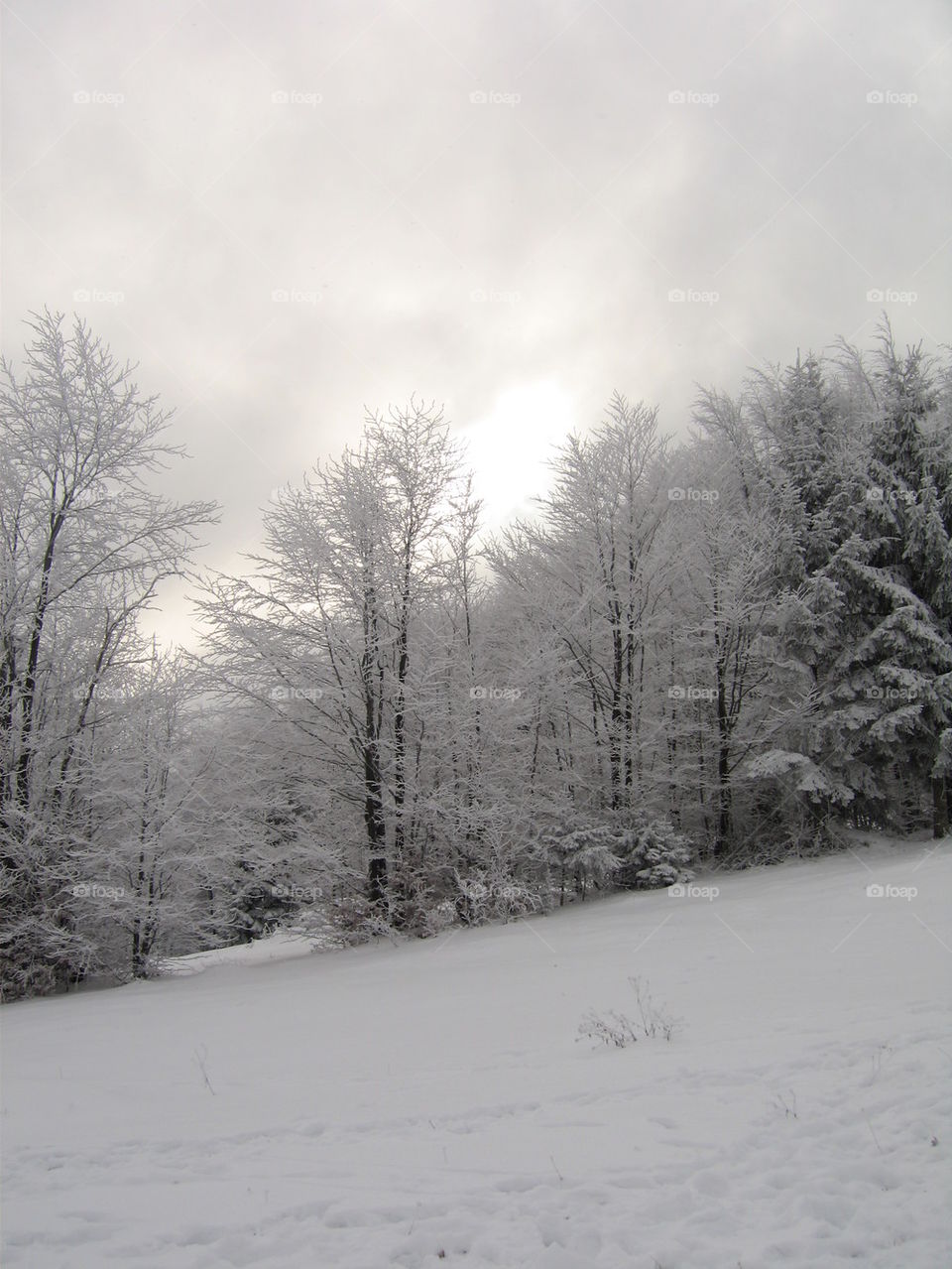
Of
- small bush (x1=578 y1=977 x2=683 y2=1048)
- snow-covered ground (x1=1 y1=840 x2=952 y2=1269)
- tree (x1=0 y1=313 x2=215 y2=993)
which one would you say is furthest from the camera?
tree (x1=0 y1=313 x2=215 y2=993)

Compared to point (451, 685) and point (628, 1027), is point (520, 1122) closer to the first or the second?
point (628, 1027)

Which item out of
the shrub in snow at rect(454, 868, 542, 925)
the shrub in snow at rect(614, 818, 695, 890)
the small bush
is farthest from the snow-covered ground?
the shrub in snow at rect(614, 818, 695, 890)

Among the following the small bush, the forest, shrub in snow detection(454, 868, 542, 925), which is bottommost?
shrub in snow detection(454, 868, 542, 925)

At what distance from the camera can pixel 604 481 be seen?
2070cm

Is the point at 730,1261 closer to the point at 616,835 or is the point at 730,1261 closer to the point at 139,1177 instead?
the point at 139,1177

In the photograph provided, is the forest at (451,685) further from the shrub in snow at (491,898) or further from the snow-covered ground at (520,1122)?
the snow-covered ground at (520,1122)

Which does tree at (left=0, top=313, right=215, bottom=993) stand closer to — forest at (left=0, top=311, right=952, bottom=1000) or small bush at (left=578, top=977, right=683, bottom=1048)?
forest at (left=0, top=311, right=952, bottom=1000)

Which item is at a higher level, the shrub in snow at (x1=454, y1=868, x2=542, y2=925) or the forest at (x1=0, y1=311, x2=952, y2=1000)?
the forest at (x1=0, y1=311, x2=952, y2=1000)

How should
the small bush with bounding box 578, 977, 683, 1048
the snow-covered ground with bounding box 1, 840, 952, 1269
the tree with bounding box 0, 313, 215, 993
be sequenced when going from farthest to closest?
the tree with bounding box 0, 313, 215, 993 < the small bush with bounding box 578, 977, 683, 1048 < the snow-covered ground with bounding box 1, 840, 952, 1269

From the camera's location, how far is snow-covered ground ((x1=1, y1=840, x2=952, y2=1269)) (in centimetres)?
373

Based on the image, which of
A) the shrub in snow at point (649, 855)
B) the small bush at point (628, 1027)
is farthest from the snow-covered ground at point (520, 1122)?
the shrub in snow at point (649, 855)

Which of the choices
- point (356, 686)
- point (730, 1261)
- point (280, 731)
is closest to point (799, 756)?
point (356, 686)

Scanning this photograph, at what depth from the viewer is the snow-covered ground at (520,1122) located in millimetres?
3734

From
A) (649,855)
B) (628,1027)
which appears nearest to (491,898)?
(649,855)
